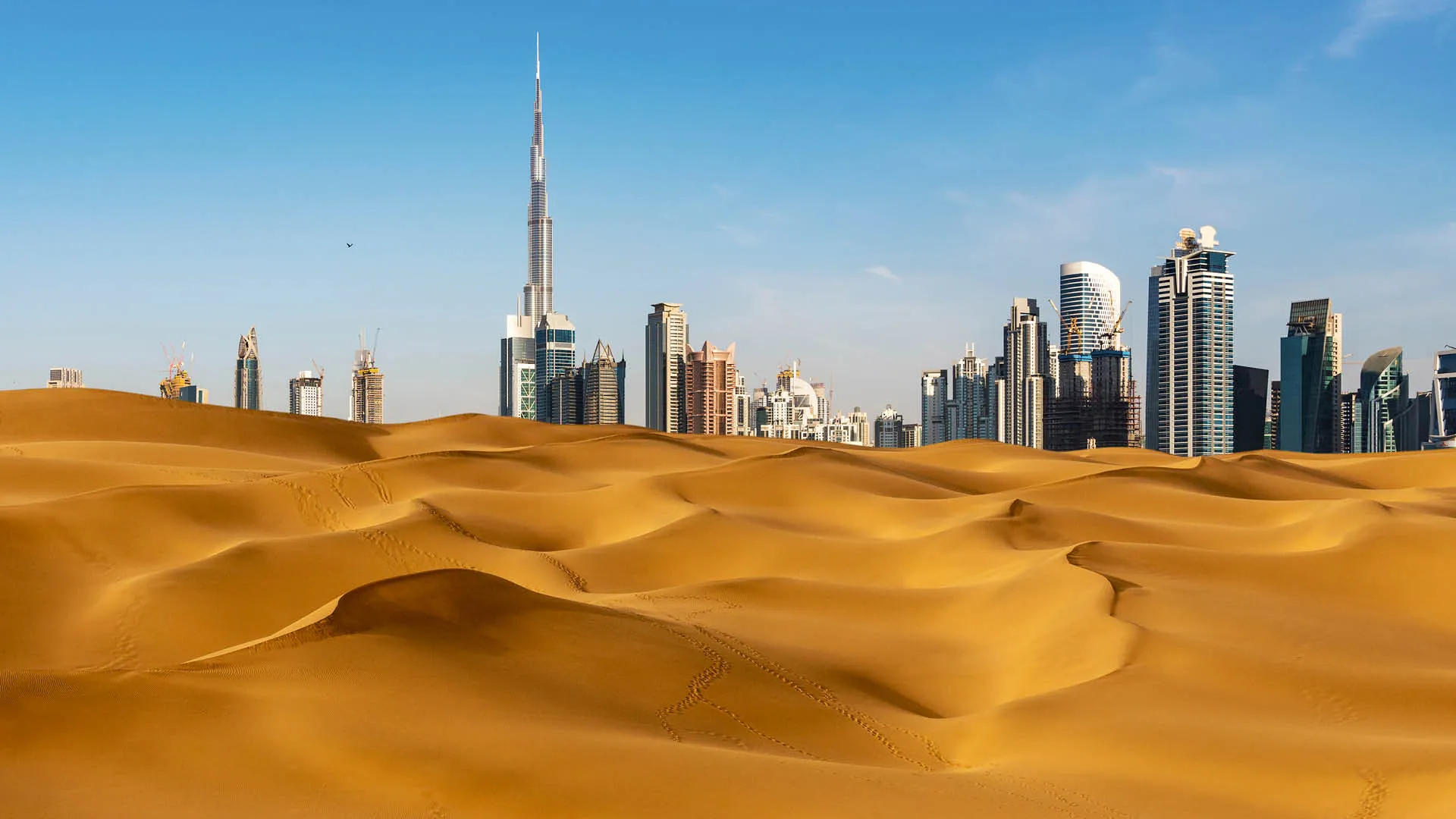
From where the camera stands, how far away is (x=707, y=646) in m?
9.36

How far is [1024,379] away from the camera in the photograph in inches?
6594

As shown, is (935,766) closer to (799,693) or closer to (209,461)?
(799,693)

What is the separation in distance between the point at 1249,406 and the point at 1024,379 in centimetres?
3237

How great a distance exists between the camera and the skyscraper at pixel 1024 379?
157m

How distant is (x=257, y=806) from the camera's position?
5457mm

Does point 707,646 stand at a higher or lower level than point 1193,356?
lower

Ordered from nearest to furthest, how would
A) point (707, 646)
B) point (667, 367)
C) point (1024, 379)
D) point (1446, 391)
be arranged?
point (707, 646) → point (1446, 391) → point (1024, 379) → point (667, 367)

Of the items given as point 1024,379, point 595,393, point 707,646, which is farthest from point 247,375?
point 707,646

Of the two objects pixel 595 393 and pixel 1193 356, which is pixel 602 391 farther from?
pixel 1193 356

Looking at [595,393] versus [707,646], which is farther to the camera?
[595,393]

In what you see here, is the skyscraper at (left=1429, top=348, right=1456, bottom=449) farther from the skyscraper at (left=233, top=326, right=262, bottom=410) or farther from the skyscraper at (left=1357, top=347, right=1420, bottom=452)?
the skyscraper at (left=233, top=326, right=262, bottom=410)

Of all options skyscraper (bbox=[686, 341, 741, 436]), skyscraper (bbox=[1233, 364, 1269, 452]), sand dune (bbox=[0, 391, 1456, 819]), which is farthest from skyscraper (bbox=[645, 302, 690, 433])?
sand dune (bbox=[0, 391, 1456, 819])

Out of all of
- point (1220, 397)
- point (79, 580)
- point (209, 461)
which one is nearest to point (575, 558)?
point (79, 580)

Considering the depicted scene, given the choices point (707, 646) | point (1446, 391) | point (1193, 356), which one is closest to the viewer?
point (707, 646)
